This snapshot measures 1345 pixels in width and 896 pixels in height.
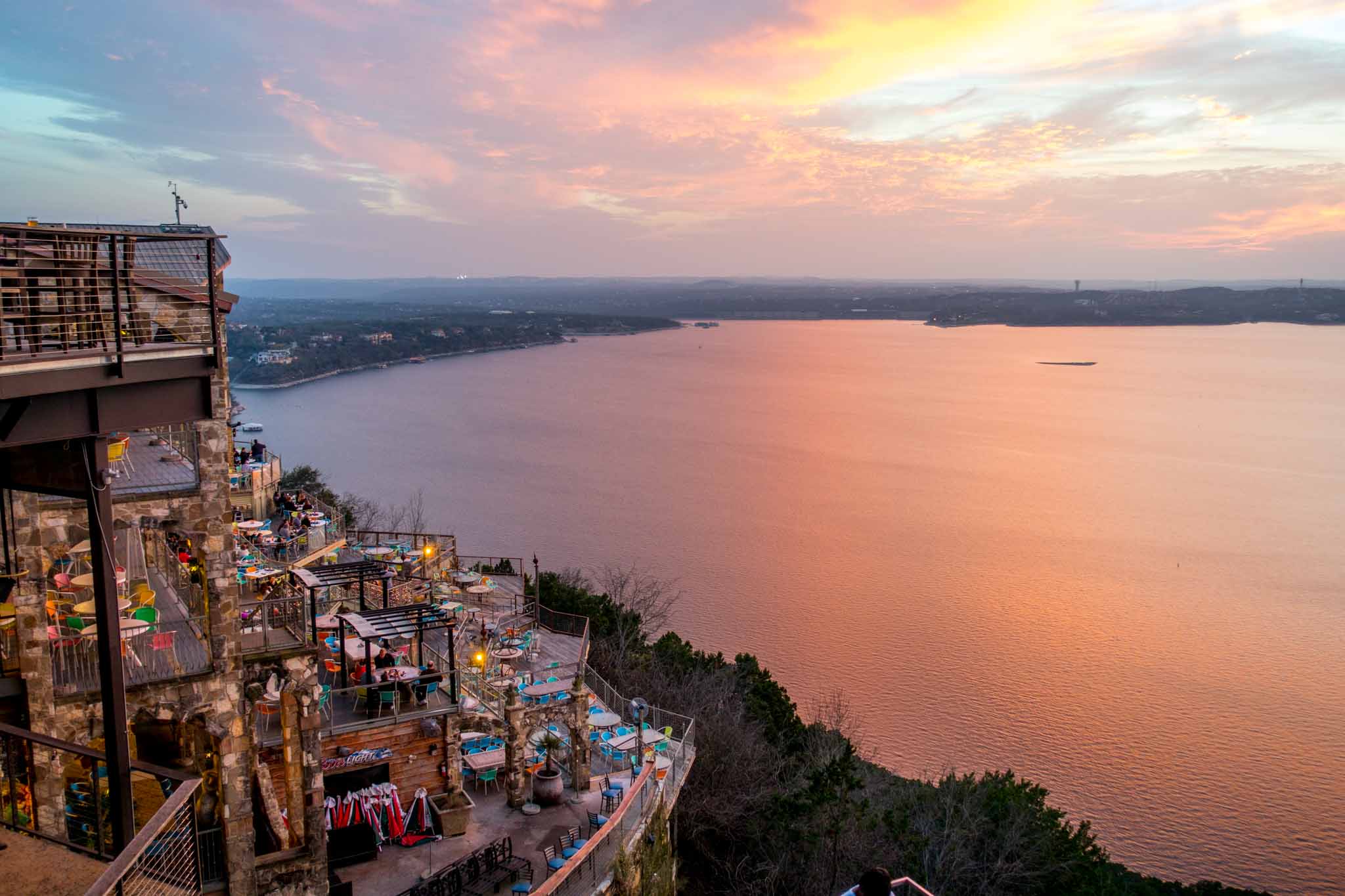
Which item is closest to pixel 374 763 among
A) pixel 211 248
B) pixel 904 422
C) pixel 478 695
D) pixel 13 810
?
pixel 478 695

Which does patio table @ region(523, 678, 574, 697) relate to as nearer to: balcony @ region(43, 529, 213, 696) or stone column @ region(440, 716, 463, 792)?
stone column @ region(440, 716, 463, 792)

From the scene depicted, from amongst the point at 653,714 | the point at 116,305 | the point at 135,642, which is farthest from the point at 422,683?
the point at 116,305

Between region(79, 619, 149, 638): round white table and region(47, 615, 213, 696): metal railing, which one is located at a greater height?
region(79, 619, 149, 638): round white table

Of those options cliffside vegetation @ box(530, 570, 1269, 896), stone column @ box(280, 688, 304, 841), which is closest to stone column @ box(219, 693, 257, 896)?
stone column @ box(280, 688, 304, 841)

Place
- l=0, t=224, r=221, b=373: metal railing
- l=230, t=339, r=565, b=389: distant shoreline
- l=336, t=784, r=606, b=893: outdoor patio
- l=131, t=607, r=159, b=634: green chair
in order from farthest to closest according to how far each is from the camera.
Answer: l=230, t=339, r=565, b=389: distant shoreline, l=336, t=784, r=606, b=893: outdoor patio, l=131, t=607, r=159, b=634: green chair, l=0, t=224, r=221, b=373: metal railing

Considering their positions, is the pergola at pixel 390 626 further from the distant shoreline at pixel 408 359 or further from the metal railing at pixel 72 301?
the distant shoreline at pixel 408 359

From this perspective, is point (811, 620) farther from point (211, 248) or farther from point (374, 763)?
point (211, 248)

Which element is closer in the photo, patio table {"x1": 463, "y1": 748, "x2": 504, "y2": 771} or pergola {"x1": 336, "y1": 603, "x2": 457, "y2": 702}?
pergola {"x1": 336, "y1": 603, "x2": 457, "y2": 702}
